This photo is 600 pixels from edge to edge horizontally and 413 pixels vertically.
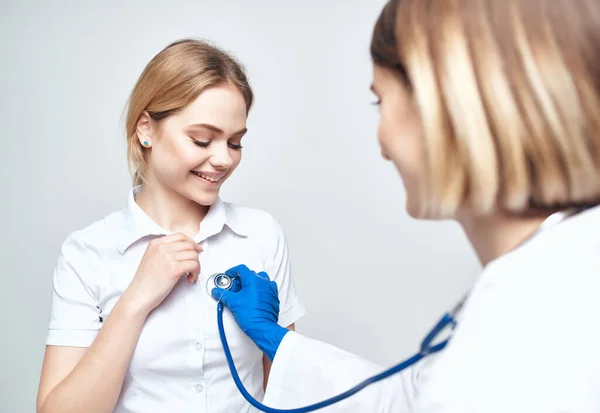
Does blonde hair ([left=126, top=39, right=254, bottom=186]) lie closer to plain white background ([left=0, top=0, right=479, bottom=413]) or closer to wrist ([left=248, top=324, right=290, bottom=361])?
wrist ([left=248, top=324, right=290, bottom=361])

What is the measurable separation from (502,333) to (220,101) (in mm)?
853

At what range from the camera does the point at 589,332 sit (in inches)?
28.6

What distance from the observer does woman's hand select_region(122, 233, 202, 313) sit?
1.27 meters

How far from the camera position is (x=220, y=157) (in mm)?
1353

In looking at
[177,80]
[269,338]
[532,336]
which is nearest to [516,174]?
[532,336]

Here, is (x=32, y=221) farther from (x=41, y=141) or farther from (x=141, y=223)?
(x=141, y=223)

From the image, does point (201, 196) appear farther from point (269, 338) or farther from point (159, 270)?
point (269, 338)

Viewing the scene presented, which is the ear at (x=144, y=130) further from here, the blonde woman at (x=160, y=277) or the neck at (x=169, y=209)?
the neck at (x=169, y=209)

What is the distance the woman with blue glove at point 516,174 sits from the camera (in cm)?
71

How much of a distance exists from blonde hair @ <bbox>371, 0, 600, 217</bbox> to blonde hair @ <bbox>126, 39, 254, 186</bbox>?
0.63 meters

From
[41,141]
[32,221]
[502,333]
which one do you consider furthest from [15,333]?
[502,333]

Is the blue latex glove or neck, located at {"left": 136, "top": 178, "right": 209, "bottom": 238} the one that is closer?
the blue latex glove

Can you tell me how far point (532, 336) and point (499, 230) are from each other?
0.20 m

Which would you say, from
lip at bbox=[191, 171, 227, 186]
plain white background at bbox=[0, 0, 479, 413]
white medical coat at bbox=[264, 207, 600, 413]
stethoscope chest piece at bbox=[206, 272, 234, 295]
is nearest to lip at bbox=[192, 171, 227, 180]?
lip at bbox=[191, 171, 227, 186]
